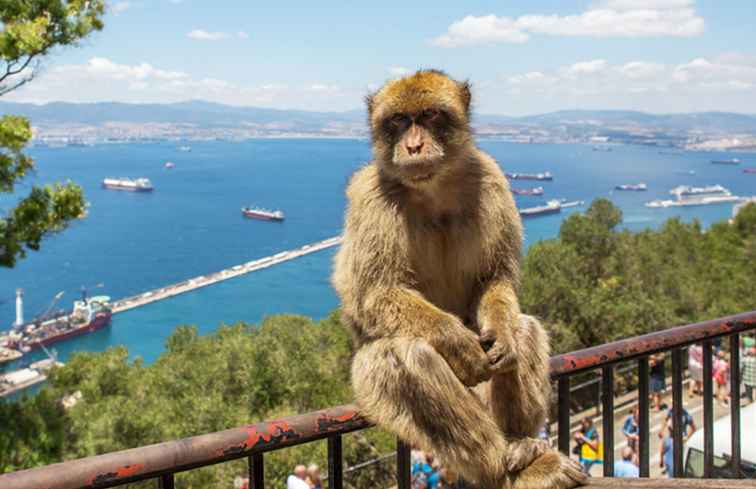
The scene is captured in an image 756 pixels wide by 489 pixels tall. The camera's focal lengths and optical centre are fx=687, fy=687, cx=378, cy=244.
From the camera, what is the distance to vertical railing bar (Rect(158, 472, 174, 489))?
1.57 metres

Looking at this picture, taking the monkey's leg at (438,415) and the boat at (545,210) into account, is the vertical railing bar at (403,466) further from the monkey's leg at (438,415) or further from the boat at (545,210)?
the boat at (545,210)

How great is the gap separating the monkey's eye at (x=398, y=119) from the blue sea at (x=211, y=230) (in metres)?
25.7

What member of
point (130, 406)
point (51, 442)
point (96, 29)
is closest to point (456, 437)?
point (96, 29)

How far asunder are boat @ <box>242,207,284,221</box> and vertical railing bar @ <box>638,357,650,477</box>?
328 ft

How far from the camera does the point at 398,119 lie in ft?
9.23

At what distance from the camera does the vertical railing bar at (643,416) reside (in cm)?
234

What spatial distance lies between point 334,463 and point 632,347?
1089 mm

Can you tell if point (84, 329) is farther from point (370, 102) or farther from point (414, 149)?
point (414, 149)

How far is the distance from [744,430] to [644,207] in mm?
113260

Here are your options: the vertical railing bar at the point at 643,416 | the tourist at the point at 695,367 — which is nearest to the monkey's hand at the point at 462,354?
the vertical railing bar at the point at 643,416

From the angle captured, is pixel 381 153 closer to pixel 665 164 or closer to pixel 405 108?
pixel 405 108

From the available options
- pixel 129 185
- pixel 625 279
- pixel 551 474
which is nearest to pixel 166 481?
pixel 551 474

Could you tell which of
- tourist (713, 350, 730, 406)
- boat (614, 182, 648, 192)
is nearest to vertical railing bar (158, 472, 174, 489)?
tourist (713, 350, 730, 406)

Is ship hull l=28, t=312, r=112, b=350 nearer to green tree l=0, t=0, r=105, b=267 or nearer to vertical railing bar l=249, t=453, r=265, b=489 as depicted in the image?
green tree l=0, t=0, r=105, b=267
